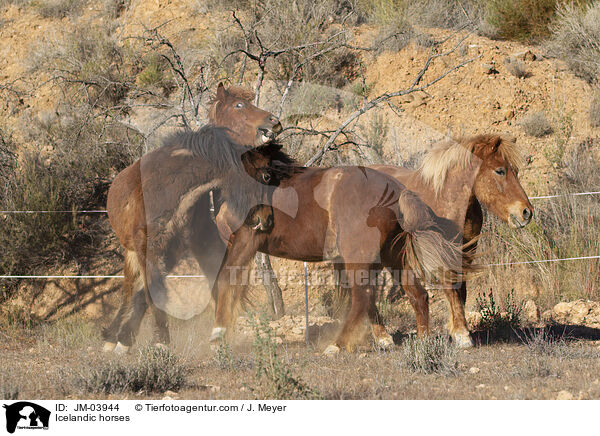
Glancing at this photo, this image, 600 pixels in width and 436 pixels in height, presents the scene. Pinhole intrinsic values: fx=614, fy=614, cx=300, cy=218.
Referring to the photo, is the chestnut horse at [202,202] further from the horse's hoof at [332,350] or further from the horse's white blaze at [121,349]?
the horse's hoof at [332,350]

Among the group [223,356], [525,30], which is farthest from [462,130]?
[223,356]

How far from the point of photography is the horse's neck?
6.29 m

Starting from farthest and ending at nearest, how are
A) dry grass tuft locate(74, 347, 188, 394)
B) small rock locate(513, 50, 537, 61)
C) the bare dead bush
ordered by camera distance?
the bare dead bush
small rock locate(513, 50, 537, 61)
dry grass tuft locate(74, 347, 188, 394)

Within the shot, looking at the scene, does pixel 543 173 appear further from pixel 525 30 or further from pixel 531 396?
pixel 531 396

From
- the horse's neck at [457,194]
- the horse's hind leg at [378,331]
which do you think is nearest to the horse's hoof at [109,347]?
the horse's hind leg at [378,331]

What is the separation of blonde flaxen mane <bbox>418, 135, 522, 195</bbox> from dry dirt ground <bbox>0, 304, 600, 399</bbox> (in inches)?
70.3

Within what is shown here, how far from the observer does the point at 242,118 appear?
21.7ft

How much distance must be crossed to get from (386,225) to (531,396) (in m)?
2.39

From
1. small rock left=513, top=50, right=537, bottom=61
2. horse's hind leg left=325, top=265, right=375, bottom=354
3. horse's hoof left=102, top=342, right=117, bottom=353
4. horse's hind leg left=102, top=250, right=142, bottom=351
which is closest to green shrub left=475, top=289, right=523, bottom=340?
horse's hind leg left=325, top=265, right=375, bottom=354

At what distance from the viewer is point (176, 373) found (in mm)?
4559

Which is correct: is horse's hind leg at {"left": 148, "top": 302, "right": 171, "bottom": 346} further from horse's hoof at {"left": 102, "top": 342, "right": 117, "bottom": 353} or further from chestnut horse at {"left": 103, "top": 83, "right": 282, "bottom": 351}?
horse's hoof at {"left": 102, "top": 342, "right": 117, "bottom": 353}

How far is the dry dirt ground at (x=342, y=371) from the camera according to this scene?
4.18m
